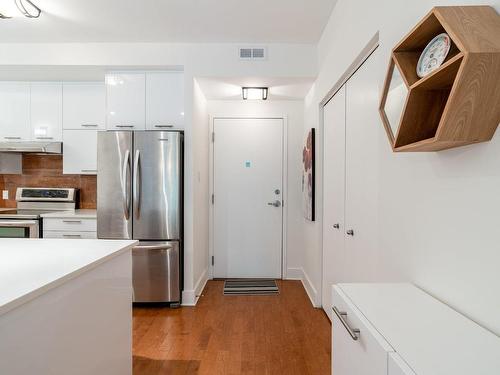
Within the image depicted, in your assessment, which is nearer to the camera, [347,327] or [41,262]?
[347,327]

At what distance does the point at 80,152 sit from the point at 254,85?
6.97 feet

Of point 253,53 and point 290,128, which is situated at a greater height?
point 253,53

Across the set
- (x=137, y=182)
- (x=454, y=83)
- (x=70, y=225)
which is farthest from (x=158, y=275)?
(x=454, y=83)

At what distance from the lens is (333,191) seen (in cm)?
268

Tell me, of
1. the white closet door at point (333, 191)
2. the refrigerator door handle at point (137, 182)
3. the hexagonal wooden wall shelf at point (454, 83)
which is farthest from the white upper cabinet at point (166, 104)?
the hexagonal wooden wall shelf at point (454, 83)

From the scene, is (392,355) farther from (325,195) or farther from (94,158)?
(94,158)

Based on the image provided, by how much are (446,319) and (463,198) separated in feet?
1.24

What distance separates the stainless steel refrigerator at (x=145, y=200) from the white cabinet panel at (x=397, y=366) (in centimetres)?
253

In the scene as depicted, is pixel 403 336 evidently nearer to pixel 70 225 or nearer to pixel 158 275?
pixel 158 275

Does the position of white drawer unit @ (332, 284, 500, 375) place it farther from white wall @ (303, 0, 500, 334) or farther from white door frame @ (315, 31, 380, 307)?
white door frame @ (315, 31, 380, 307)

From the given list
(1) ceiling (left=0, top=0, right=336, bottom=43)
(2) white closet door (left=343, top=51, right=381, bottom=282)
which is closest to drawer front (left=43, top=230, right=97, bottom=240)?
(1) ceiling (left=0, top=0, right=336, bottom=43)

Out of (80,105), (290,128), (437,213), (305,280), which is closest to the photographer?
(437,213)

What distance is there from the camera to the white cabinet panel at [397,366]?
27.8 inches

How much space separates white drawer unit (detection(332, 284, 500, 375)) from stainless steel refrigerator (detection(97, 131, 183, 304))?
2.14 meters
